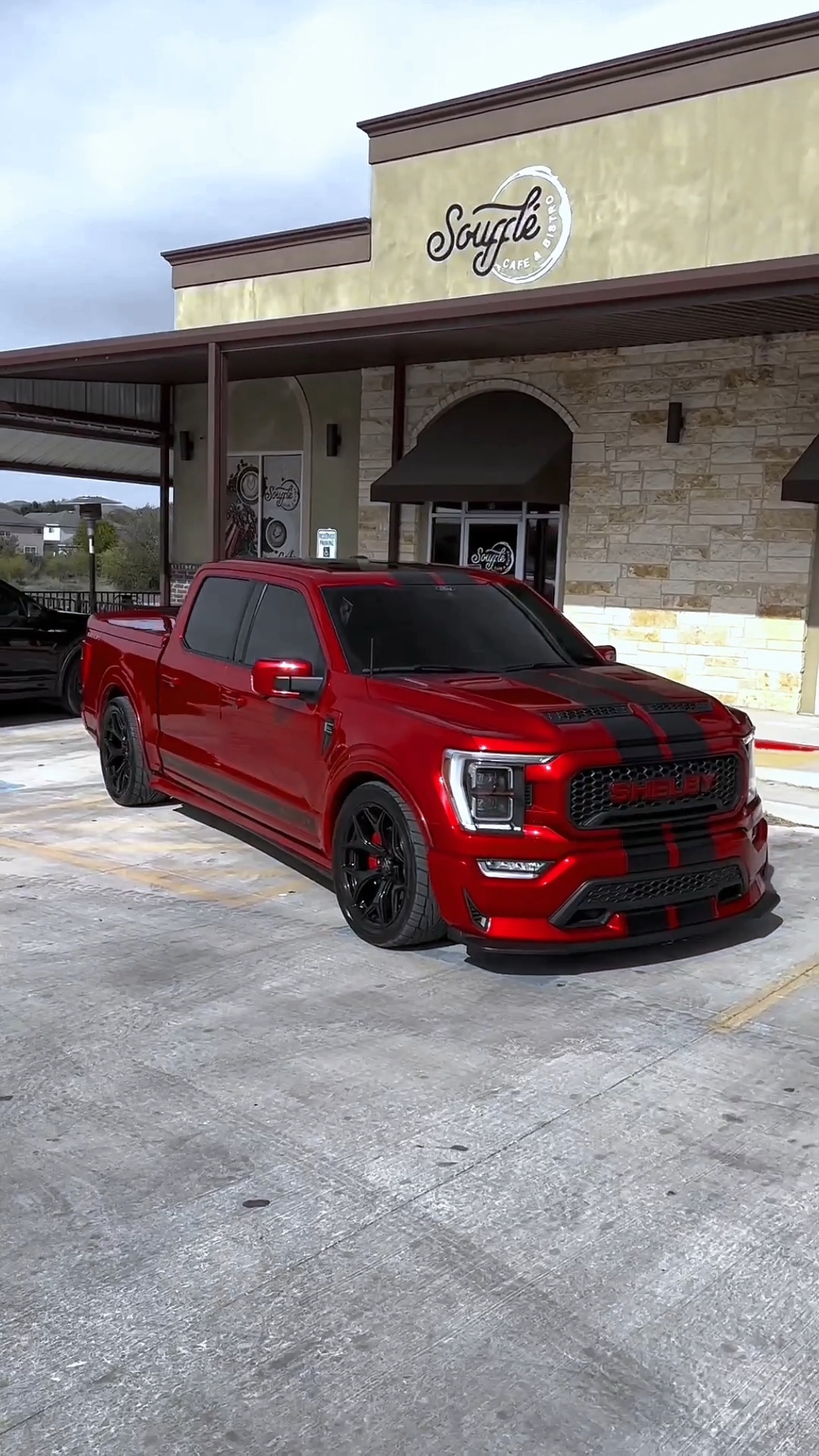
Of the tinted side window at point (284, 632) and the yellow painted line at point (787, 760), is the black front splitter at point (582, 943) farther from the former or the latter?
the yellow painted line at point (787, 760)

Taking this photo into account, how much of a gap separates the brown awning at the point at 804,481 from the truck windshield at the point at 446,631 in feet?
22.2

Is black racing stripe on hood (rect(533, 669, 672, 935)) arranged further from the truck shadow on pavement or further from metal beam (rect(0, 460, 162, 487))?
metal beam (rect(0, 460, 162, 487))

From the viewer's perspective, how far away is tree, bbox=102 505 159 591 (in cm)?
5459

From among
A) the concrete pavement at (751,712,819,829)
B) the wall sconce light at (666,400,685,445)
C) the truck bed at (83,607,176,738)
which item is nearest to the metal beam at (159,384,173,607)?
the wall sconce light at (666,400,685,445)

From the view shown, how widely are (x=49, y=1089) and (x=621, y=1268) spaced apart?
2045mm

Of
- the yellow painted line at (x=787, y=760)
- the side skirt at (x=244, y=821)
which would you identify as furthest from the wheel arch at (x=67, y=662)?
the yellow painted line at (x=787, y=760)

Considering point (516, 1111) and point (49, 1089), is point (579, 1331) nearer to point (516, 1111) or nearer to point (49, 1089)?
point (516, 1111)

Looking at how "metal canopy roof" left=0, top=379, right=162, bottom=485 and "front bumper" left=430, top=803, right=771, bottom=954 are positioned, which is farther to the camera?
"metal canopy roof" left=0, top=379, right=162, bottom=485

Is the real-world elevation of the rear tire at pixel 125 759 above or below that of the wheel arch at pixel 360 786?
below

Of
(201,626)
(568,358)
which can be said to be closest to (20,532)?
(568,358)

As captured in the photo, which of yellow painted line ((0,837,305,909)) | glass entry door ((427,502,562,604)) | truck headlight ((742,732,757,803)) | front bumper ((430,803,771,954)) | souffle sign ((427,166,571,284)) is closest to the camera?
front bumper ((430,803,771,954))

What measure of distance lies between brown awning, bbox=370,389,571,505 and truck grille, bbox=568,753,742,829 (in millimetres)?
10618

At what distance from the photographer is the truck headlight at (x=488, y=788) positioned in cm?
522

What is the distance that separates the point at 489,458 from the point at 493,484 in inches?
33.1
